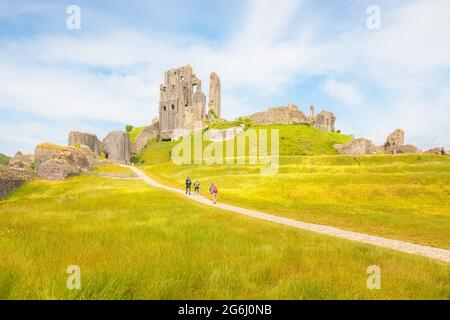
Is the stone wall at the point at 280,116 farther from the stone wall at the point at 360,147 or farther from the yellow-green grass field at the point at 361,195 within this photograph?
the yellow-green grass field at the point at 361,195

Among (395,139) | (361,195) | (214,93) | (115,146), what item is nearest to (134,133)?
(115,146)

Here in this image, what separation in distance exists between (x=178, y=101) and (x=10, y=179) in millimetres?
93020

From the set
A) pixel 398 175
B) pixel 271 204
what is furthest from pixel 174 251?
pixel 398 175

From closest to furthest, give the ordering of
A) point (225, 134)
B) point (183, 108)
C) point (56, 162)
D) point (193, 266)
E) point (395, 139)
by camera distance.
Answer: point (193, 266), point (56, 162), point (395, 139), point (225, 134), point (183, 108)

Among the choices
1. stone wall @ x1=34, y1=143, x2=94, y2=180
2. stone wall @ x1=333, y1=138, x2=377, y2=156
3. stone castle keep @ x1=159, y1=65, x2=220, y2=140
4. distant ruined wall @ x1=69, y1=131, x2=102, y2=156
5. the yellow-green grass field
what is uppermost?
stone castle keep @ x1=159, y1=65, x2=220, y2=140

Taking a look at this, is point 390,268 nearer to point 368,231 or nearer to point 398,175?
point 368,231

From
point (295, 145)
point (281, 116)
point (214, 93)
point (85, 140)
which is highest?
point (214, 93)

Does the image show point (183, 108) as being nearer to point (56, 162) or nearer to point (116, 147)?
point (116, 147)

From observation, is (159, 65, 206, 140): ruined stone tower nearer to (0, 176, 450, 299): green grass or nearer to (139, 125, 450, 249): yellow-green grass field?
(139, 125, 450, 249): yellow-green grass field

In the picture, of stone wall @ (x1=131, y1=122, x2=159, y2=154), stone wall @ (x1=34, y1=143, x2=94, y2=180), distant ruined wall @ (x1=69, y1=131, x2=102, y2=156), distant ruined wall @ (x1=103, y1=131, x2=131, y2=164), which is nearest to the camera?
stone wall @ (x1=34, y1=143, x2=94, y2=180)

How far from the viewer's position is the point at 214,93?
131250 mm

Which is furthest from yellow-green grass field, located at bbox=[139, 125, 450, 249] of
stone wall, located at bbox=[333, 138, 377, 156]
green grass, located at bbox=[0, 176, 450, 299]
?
stone wall, located at bbox=[333, 138, 377, 156]

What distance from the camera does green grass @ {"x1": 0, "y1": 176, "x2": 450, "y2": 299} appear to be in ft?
18.6
